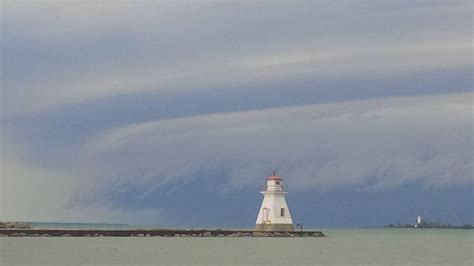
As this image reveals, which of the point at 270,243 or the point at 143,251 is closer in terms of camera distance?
the point at 143,251

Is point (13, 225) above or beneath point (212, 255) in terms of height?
above

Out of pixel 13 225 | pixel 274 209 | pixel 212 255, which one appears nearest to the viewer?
pixel 212 255

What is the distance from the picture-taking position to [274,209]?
178ft

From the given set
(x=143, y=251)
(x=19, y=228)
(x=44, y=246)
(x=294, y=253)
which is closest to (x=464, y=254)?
(x=294, y=253)

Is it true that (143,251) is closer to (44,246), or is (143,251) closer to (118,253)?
(118,253)

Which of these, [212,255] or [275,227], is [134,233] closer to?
[275,227]

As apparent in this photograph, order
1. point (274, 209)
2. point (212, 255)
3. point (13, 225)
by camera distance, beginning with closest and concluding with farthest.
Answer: point (212, 255) < point (274, 209) < point (13, 225)

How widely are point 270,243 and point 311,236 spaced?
11398 millimetres

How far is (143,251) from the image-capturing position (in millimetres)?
44969

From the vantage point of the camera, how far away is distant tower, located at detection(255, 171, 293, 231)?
2121 inches

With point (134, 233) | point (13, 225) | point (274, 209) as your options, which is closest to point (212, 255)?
point (274, 209)

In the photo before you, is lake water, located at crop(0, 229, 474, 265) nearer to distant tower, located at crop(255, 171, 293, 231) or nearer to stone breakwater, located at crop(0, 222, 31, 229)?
distant tower, located at crop(255, 171, 293, 231)

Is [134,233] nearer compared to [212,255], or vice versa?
[212,255]

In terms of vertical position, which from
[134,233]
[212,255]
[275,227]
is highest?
[134,233]
